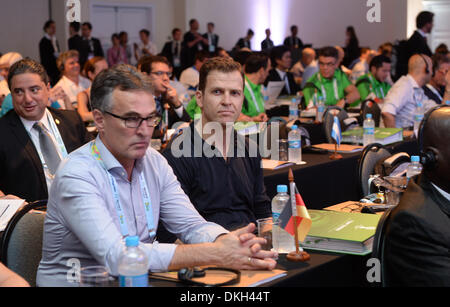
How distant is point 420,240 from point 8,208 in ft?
6.31

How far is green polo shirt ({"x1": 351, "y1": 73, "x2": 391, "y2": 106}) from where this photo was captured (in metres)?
8.48

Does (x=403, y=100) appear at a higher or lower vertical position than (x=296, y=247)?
higher

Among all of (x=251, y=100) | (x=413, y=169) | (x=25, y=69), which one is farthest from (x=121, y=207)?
(x=251, y=100)

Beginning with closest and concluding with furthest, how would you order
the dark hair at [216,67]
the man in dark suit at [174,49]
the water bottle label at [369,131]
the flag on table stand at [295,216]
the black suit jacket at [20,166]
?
the flag on table stand at [295,216], the dark hair at [216,67], the black suit jacket at [20,166], the water bottle label at [369,131], the man in dark suit at [174,49]

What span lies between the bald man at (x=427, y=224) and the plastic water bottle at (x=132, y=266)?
785mm

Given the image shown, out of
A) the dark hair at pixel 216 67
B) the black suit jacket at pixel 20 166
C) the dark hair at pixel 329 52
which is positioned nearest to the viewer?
the dark hair at pixel 216 67

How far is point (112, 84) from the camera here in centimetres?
218

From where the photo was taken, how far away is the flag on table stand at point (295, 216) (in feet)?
7.22

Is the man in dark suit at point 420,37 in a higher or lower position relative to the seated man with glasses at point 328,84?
higher

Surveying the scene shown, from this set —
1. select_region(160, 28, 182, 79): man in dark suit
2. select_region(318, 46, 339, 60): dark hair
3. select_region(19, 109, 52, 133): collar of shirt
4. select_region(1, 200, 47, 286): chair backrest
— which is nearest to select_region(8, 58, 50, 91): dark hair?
select_region(19, 109, 52, 133): collar of shirt

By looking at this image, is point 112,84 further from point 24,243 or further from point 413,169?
point 413,169

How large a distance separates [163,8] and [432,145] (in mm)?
14651

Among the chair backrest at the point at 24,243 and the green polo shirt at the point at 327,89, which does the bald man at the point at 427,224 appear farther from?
the green polo shirt at the point at 327,89

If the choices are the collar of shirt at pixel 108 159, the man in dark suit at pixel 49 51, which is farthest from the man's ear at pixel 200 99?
the man in dark suit at pixel 49 51
